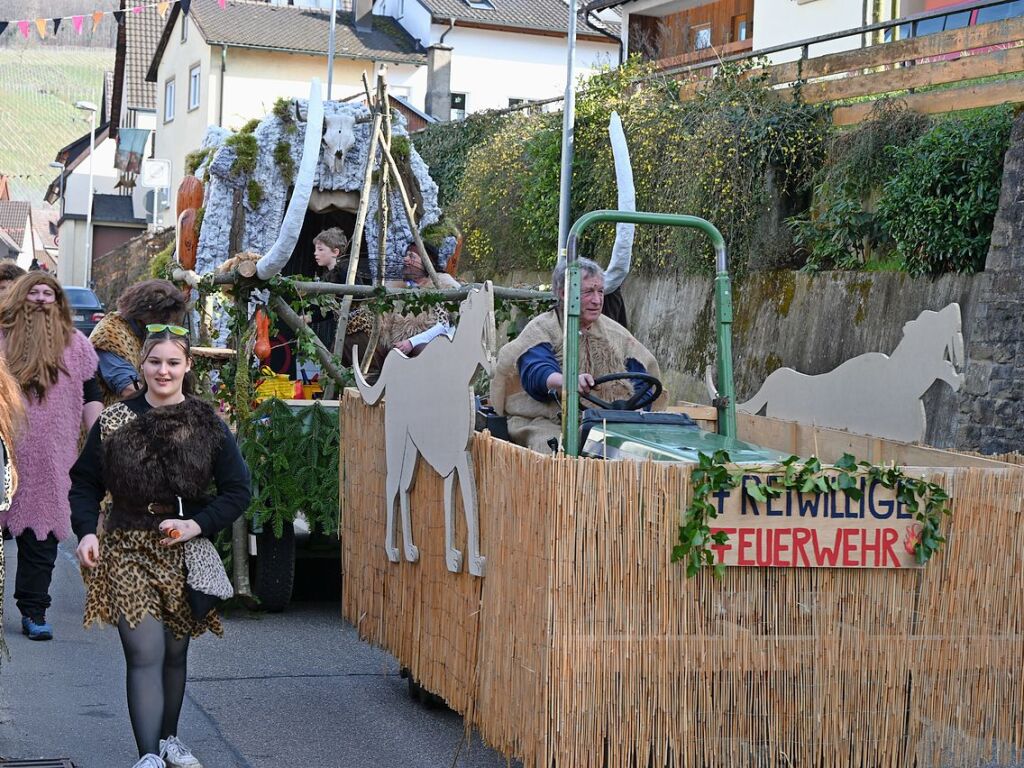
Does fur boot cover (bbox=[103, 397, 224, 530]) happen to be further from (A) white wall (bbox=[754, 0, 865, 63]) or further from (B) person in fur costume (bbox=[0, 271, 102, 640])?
(A) white wall (bbox=[754, 0, 865, 63])

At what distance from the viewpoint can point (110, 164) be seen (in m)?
69.6

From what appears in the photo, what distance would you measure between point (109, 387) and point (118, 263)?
39.5m

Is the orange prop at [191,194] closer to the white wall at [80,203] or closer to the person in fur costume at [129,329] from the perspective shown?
the person in fur costume at [129,329]

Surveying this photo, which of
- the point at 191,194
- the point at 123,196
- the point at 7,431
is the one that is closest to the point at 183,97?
the point at 123,196

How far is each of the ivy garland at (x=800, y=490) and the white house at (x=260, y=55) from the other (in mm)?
38811

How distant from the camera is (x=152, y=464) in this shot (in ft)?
17.3

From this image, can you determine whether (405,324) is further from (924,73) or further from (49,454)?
(924,73)

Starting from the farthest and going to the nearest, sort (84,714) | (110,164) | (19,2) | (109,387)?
(19,2) < (110,164) < (109,387) < (84,714)

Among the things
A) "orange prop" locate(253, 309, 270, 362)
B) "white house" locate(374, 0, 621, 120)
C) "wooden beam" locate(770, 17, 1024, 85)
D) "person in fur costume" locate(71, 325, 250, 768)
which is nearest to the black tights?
"person in fur costume" locate(71, 325, 250, 768)

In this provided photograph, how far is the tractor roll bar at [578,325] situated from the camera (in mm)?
5305

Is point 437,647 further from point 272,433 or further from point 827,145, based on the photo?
point 827,145

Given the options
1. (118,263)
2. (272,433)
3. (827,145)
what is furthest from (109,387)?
(118,263)

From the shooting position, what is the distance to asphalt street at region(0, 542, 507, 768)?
580 centimetres

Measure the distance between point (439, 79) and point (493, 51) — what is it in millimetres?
2352
